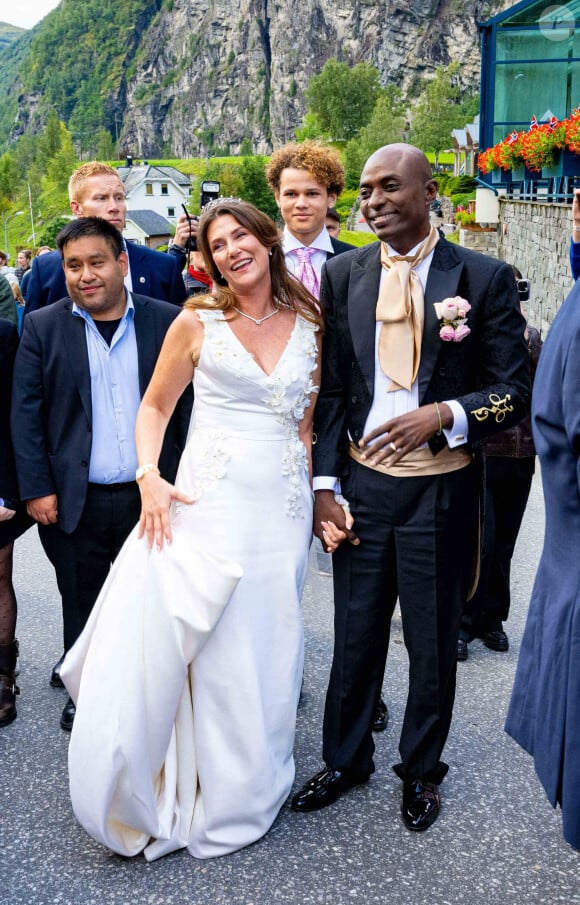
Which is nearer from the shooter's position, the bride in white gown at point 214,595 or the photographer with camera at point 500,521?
the bride in white gown at point 214,595

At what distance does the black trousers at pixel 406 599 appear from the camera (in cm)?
331

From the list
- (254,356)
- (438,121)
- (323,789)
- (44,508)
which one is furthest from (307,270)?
(438,121)

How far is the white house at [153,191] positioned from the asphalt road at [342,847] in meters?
106

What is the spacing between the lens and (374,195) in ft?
→ 10.4

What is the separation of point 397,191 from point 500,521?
2.60m

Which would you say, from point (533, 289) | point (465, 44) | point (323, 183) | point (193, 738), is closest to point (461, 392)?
point (193, 738)

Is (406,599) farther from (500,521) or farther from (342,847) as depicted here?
(500,521)

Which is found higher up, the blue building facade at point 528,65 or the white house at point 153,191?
the blue building facade at point 528,65

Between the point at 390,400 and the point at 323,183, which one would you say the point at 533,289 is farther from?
the point at 390,400

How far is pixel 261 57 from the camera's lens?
16288cm

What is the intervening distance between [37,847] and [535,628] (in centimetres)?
197

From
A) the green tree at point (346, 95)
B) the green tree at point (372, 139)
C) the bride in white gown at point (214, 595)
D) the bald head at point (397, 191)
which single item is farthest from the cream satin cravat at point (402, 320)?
the green tree at point (346, 95)

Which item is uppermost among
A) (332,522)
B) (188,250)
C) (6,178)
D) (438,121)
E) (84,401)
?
(438,121)

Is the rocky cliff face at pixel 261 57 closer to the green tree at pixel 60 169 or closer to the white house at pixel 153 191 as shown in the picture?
the white house at pixel 153 191
